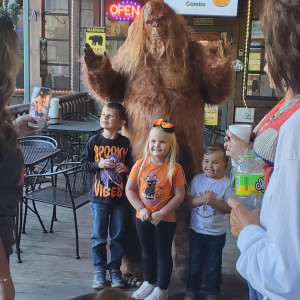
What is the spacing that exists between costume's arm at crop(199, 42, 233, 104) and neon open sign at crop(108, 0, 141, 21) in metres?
4.85

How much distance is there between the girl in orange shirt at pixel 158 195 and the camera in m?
2.39

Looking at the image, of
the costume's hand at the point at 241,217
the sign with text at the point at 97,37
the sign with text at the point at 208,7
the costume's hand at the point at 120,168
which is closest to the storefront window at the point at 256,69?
the sign with text at the point at 208,7

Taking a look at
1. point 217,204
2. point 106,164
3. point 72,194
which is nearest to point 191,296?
point 217,204

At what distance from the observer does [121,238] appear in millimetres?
2680

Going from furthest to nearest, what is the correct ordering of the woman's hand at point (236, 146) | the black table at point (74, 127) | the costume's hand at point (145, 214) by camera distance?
the black table at point (74, 127) → the costume's hand at point (145, 214) → the woman's hand at point (236, 146)

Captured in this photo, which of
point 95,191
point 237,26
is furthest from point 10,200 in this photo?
point 237,26

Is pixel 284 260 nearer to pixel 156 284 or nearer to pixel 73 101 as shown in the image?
pixel 156 284

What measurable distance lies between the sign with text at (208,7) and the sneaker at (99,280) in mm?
4413

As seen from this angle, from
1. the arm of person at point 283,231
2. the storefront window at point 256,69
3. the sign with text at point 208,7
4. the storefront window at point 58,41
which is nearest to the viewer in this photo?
the arm of person at point 283,231

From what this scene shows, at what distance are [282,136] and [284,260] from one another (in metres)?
0.26

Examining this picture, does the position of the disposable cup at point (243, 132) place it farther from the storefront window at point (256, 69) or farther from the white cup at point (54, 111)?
the storefront window at point (256, 69)

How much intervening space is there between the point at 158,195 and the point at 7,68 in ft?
4.45

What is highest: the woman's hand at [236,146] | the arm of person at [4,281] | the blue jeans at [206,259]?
the woman's hand at [236,146]

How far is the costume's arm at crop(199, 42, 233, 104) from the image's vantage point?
2.65m
